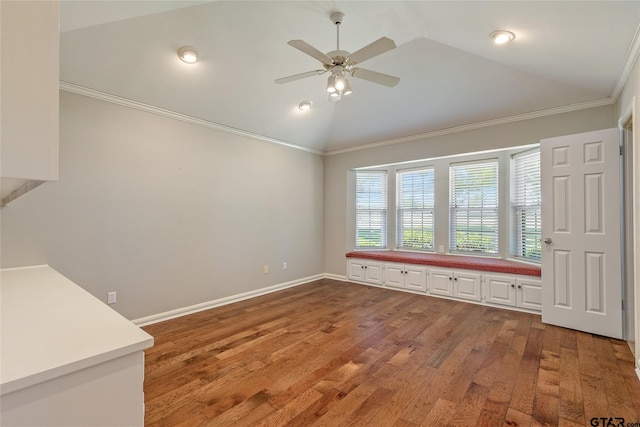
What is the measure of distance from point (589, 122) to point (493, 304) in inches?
99.0

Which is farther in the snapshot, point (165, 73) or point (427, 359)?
point (165, 73)

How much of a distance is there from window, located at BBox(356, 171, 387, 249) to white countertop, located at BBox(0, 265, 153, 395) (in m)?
4.77

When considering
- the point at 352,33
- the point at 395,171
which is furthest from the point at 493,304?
the point at 352,33

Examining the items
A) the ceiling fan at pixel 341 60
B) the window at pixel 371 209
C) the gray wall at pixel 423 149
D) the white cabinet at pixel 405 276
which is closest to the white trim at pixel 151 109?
the gray wall at pixel 423 149

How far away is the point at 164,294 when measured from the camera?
3477 millimetres

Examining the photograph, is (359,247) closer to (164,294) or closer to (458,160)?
(458,160)

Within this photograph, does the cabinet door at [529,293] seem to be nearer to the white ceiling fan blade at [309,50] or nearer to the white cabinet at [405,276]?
the white cabinet at [405,276]

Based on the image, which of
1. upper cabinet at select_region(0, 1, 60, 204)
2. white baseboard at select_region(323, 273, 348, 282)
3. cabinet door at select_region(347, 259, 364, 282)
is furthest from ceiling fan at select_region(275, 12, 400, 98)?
white baseboard at select_region(323, 273, 348, 282)

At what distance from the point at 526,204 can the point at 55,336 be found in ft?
17.0

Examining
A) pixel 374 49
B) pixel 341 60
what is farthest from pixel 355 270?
pixel 374 49

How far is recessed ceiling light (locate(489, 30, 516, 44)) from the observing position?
249 centimetres

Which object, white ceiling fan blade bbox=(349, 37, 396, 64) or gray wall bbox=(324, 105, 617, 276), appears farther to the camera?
gray wall bbox=(324, 105, 617, 276)

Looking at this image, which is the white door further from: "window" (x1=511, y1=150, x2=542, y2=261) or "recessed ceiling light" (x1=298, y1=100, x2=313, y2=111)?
"recessed ceiling light" (x1=298, y1=100, x2=313, y2=111)

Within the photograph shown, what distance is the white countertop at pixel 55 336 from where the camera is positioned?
0.77m
